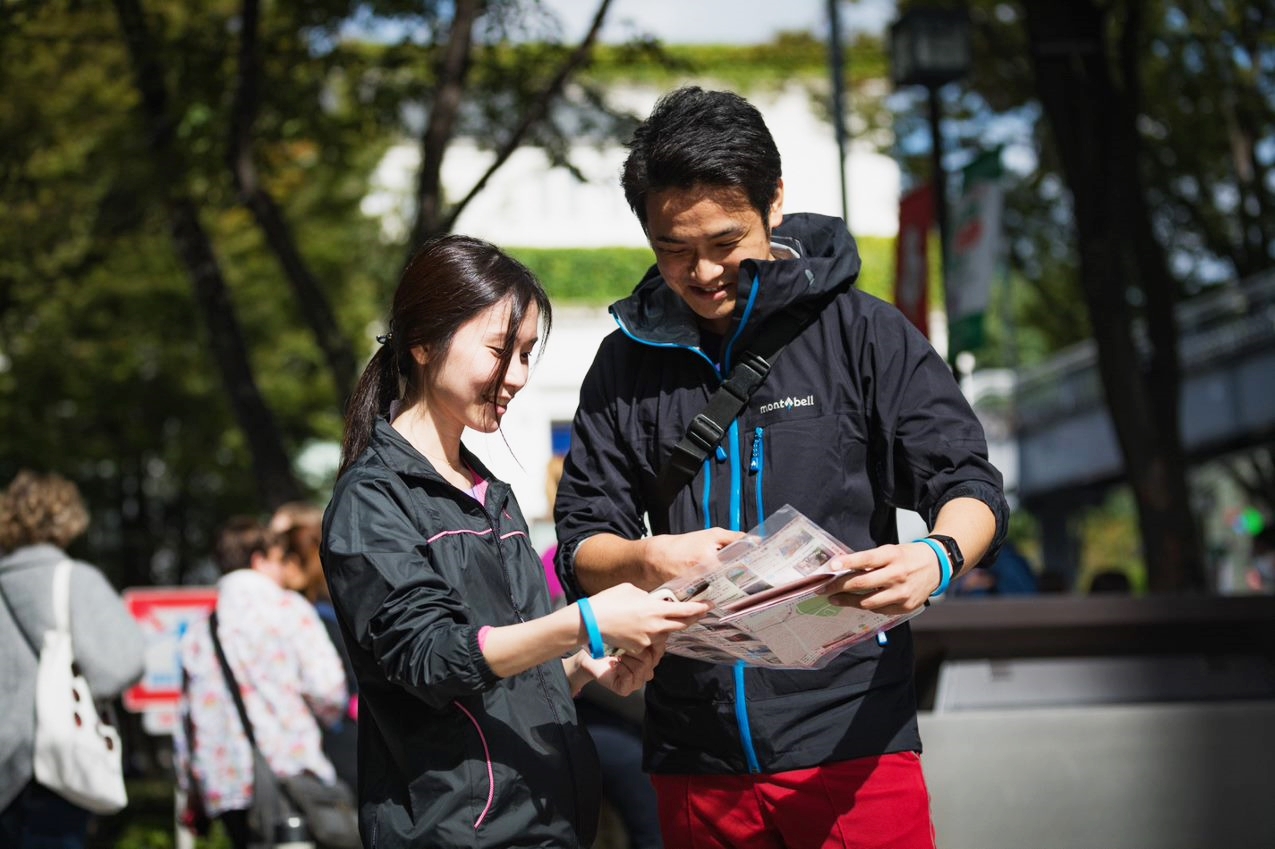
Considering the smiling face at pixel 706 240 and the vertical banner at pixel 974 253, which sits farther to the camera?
the vertical banner at pixel 974 253

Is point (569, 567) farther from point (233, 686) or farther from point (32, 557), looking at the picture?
point (233, 686)

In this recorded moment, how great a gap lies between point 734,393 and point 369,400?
2.29 ft

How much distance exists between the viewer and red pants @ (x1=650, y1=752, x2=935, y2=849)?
304 cm

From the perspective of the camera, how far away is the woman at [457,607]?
2.66 metres

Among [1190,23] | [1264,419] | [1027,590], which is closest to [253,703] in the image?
[1027,590]

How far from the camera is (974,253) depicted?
34.9 feet

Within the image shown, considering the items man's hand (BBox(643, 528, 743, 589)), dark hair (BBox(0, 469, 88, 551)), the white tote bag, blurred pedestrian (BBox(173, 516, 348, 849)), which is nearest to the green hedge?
blurred pedestrian (BBox(173, 516, 348, 849))

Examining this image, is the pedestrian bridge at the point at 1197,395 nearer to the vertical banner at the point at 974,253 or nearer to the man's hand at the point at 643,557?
the vertical banner at the point at 974,253

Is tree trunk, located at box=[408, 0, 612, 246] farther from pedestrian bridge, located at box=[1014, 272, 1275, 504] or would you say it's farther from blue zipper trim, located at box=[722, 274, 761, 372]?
pedestrian bridge, located at box=[1014, 272, 1275, 504]

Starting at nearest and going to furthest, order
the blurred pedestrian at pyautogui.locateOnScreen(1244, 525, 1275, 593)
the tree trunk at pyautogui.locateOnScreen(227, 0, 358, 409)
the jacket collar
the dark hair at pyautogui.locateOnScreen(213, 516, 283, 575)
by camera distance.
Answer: the jacket collar, the dark hair at pyautogui.locateOnScreen(213, 516, 283, 575), the tree trunk at pyautogui.locateOnScreen(227, 0, 358, 409), the blurred pedestrian at pyautogui.locateOnScreen(1244, 525, 1275, 593)

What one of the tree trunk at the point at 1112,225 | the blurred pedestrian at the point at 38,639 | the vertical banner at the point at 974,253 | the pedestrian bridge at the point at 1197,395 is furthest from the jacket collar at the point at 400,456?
the pedestrian bridge at the point at 1197,395

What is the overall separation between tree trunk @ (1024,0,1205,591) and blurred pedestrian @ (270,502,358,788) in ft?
18.9

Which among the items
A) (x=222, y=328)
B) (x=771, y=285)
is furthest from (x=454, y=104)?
(x=771, y=285)

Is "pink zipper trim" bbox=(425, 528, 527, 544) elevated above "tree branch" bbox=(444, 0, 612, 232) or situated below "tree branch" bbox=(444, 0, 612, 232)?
below
